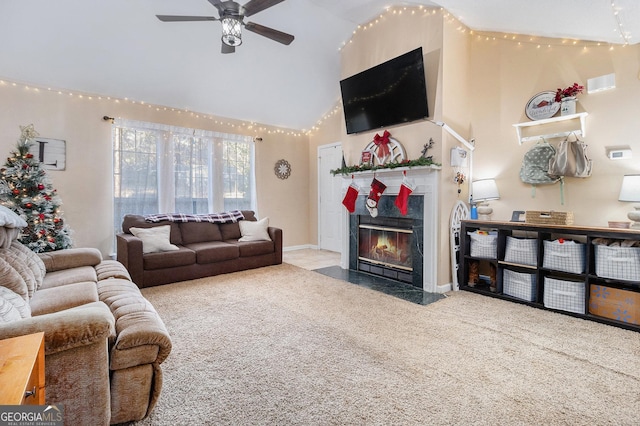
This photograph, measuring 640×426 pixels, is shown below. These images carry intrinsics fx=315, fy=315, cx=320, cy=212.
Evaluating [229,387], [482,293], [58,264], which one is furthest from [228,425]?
[482,293]

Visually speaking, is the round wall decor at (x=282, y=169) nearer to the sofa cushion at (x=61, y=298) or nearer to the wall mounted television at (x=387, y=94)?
the wall mounted television at (x=387, y=94)

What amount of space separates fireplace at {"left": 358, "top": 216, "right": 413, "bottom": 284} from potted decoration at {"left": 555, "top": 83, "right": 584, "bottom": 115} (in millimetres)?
1957

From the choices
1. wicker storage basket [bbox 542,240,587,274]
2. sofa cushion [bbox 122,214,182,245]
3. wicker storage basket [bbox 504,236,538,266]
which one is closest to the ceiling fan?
sofa cushion [bbox 122,214,182,245]

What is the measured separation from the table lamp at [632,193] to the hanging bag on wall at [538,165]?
57 cm

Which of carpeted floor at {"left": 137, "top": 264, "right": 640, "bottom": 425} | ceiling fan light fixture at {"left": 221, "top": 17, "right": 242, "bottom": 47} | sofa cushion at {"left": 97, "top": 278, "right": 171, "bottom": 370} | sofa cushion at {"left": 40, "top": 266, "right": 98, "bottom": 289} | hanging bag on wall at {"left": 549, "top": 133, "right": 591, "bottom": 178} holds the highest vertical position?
ceiling fan light fixture at {"left": 221, "top": 17, "right": 242, "bottom": 47}

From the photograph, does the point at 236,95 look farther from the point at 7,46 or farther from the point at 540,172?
the point at 540,172

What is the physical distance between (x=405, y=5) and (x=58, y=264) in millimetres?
4710

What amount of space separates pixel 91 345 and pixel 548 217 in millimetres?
3825

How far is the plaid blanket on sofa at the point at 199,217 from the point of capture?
4.63m

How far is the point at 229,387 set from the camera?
6.15 ft

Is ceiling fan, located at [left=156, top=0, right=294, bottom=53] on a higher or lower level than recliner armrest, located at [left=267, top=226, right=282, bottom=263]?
higher

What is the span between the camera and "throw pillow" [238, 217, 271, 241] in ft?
16.4

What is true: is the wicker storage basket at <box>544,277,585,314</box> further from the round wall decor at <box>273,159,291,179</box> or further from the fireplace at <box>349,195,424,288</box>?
the round wall decor at <box>273,159,291,179</box>

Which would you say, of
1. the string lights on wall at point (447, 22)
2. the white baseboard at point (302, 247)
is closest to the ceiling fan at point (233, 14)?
the string lights on wall at point (447, 22)
